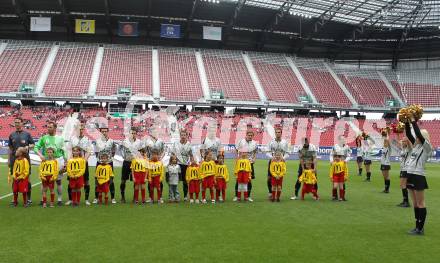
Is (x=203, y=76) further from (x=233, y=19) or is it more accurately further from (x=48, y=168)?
(x=48, y=168)

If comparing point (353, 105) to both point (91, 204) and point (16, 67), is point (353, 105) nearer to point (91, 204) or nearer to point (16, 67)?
point (16, 67)

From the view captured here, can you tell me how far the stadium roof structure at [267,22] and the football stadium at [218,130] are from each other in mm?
222

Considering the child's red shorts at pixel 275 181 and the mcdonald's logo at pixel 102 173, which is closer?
the mcdonald's logo at pixel 102 173

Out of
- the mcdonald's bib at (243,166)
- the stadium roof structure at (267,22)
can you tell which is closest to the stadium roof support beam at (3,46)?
the stadium roof structure at (267,22)

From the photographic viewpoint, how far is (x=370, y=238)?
7.48 m

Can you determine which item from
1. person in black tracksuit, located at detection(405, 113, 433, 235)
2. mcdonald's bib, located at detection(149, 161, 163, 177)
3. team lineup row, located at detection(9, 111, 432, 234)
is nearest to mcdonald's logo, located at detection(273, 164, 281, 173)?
team lineup row, located at detection(9, 111, 432, 234)

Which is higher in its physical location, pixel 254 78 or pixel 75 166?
pixel 254 78

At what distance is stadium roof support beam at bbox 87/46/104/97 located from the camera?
43291 mm

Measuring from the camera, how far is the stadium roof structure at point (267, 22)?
41969 mm

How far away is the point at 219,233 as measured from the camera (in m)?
7.68

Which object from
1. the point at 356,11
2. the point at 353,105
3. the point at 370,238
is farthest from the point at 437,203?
the point at 353,105

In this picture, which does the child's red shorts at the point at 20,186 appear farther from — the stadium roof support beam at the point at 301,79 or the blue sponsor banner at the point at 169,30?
the stadium roof support beam at the point at 301,79

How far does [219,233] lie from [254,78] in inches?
1688

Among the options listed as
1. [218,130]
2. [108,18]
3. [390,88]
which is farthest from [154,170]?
[390,88]
